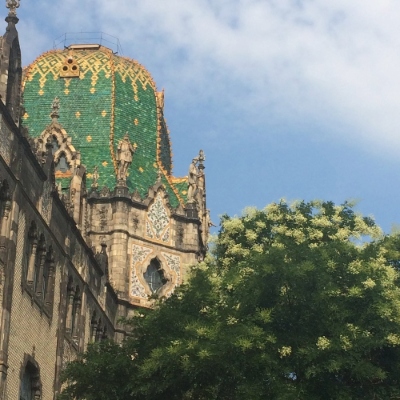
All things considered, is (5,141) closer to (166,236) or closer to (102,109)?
(166,236)

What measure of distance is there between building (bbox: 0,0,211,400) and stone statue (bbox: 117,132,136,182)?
0.05m

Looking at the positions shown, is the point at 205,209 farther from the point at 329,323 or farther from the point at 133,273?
the point at 329,323

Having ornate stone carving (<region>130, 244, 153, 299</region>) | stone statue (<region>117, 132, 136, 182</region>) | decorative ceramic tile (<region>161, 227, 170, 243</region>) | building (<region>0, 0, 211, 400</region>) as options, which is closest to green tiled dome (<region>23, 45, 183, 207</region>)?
building (<region>0, 0, 211, 400</region>)

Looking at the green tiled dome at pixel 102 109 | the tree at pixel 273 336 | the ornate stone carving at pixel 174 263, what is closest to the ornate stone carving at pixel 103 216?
the green tiled dome at pixel 102 109

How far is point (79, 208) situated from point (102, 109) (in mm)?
14136

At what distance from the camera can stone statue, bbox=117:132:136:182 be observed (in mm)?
49594

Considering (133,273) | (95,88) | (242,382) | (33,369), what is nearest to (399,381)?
(242,382)

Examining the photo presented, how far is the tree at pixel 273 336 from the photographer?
88.9ft

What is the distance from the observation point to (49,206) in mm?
33625

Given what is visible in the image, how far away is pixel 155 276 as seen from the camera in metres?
49.0

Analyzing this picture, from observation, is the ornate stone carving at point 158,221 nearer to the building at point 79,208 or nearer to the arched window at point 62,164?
the building at point 79,208

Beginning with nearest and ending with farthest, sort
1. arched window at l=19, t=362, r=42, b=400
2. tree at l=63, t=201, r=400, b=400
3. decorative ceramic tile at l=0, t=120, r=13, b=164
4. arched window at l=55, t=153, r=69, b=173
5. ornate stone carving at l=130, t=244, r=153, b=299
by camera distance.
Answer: tree at l=63, t=201, r=400, b=400 < decorative ceramic tile at l=0, t=120, r=13, b=164 < arched window at l=19, t=362, r=42, b=400 < ornate stone carving at l=130, t=244, r=153, b=299 < arched window at l=55, t=153, r=69, b=173

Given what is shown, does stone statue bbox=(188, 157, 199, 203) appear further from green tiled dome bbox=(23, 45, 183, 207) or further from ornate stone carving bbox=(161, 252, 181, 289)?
ornate stone carving bbox=(161, 252, 181, 289)

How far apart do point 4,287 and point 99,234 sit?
19494mm
